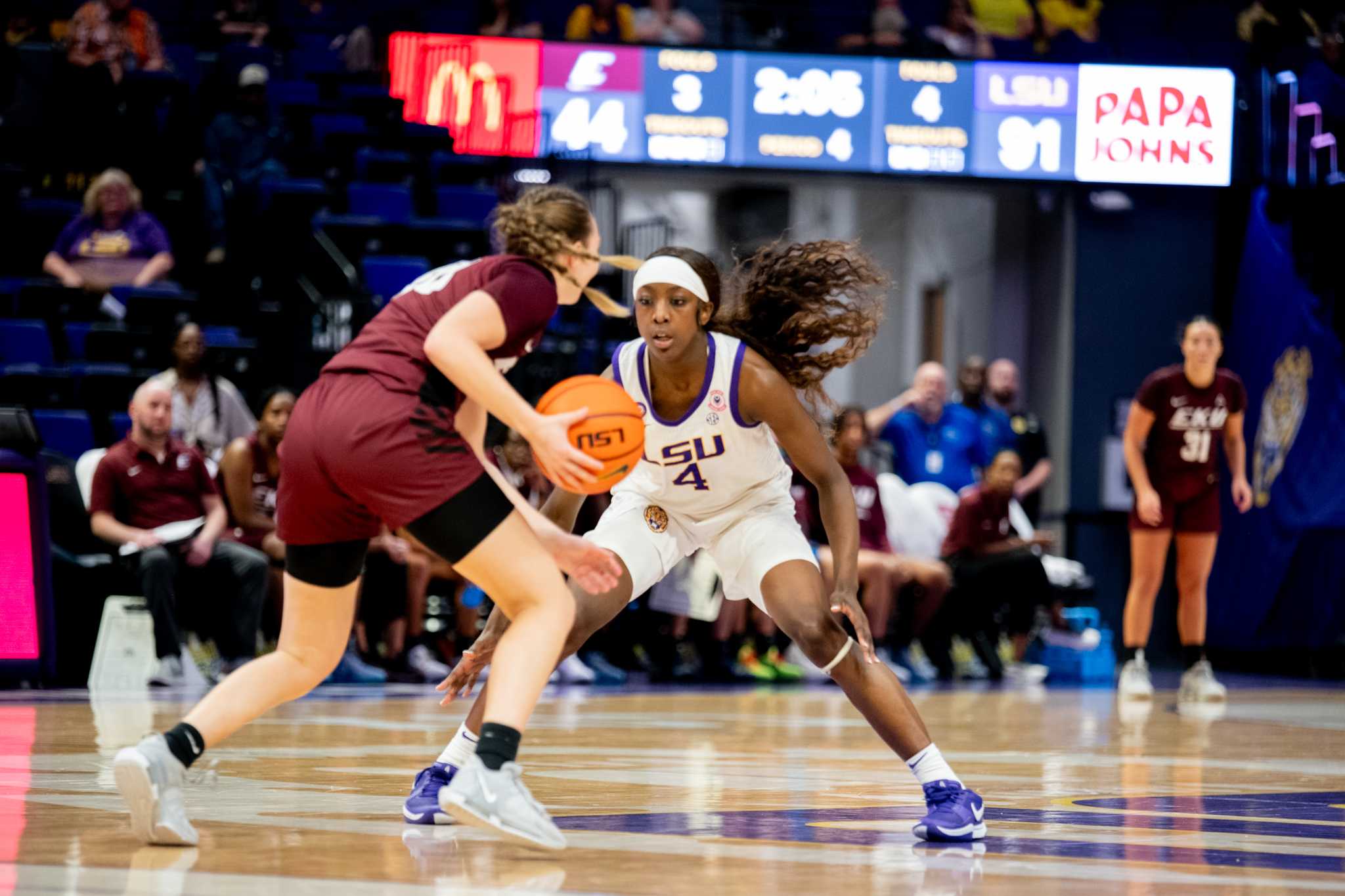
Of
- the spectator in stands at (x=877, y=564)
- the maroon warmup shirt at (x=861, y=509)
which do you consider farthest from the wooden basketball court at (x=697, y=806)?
the spectator in stands at (x=877, y=564)

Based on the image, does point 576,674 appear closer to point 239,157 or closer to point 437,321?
point 239,157

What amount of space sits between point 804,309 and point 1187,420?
5.68m

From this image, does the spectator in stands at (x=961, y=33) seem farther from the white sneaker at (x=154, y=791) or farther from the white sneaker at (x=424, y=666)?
the white sneaker at (x=154, y=791)

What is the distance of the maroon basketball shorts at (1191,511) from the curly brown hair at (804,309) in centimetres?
551

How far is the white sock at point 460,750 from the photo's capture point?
14.4ft

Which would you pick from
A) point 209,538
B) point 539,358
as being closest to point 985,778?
point 209,538

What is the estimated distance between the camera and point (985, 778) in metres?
5.65

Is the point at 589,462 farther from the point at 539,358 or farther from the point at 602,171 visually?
the point at 602,171

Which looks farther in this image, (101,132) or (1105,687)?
(101,132)

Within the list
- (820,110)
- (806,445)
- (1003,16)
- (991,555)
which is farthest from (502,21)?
(806,445)


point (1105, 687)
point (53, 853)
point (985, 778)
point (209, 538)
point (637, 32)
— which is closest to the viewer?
point (53, 853)

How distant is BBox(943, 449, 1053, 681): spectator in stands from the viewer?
39.0ft

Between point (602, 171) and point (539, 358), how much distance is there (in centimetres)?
283

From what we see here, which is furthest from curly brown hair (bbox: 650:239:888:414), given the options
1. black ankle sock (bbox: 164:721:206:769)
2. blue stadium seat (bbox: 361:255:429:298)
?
blue stadium seat (bbox: 361:255:429:298)
